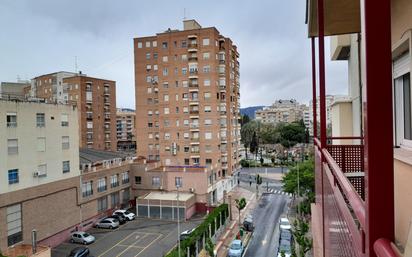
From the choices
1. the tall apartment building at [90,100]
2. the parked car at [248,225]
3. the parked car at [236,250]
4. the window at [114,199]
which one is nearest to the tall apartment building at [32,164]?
the window at [114,199]

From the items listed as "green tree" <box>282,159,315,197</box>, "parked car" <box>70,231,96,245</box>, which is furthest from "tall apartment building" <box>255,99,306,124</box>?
"parked car" <box>70,231,96,245</box>

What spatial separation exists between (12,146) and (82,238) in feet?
23.5

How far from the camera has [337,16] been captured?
515 cm

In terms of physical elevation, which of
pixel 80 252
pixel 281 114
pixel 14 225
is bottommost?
pixel 80 252

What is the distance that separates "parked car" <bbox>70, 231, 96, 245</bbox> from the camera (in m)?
21.3

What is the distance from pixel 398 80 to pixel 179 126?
102 ft

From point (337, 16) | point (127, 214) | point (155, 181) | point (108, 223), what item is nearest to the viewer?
point (337, 16)

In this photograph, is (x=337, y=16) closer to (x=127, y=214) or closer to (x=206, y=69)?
(x=127, y=214)

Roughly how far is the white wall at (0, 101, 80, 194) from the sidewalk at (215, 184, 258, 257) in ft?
35.5

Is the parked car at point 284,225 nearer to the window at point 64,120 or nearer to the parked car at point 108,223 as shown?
the parked car at point 108,223

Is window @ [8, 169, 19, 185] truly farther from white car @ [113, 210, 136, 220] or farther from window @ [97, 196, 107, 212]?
white car @ [113, 210, 136, 220]

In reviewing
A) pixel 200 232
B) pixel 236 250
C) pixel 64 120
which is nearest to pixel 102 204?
pixel 64 120

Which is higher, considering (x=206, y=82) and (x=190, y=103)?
(x=206, y=82)

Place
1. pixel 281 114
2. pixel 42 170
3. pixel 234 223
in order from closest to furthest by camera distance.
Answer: pixel 42 170
pixel 234 223
pixel 281 114
